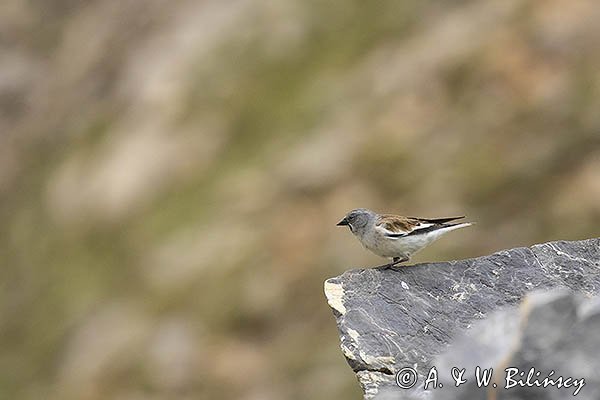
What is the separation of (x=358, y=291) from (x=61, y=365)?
28.2 m

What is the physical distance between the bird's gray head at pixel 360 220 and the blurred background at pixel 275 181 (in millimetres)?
15520

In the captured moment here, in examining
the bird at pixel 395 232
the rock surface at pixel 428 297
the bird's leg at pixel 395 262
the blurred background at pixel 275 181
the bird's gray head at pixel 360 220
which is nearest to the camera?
the rock surface at pixel 428 297

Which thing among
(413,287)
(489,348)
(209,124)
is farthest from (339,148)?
(489,348)

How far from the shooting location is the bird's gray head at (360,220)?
17.0 metres

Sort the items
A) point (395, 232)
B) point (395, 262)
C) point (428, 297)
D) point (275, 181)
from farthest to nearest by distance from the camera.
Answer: point (275, 181)
point (395, 232)
point (395, 262)
point (428, 297)

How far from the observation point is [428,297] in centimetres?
1508

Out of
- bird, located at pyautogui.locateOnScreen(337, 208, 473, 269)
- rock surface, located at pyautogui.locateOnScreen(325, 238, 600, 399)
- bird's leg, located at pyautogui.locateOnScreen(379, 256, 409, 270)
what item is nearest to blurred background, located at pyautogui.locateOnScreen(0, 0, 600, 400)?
bird's leg, located at pyautogui.locateOnScreen(379, 256, 409, 270)

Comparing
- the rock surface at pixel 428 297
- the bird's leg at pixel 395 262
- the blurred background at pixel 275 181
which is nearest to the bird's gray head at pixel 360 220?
the bird's leg at pixel 395 262

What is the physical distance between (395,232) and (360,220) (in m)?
0.81

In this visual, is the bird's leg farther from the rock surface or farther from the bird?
the rock surface

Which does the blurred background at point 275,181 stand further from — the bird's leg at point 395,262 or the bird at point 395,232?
the bird at point 395,232

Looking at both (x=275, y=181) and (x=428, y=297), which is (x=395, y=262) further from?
(x=275, y=181)

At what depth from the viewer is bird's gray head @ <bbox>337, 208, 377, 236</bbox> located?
17000 mm

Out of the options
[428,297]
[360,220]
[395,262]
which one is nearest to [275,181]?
[360,220]
